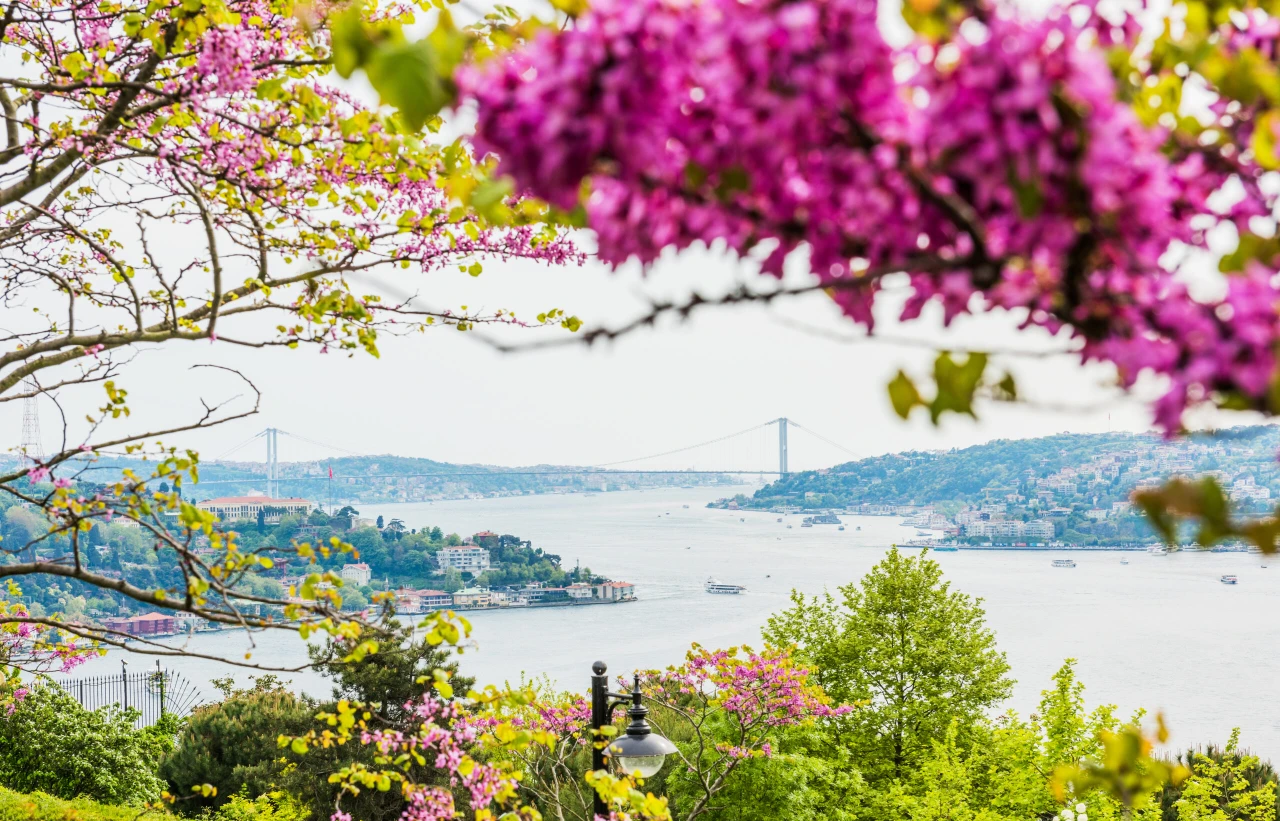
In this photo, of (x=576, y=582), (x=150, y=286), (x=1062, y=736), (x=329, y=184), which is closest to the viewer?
(x=329, y=184)

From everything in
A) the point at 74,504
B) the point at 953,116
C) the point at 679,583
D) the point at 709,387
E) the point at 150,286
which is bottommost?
the point at 679,583

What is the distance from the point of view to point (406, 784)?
11.4ft

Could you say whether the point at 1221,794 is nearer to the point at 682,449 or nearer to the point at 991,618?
the point at 991,618

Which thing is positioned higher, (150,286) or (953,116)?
(150,286)

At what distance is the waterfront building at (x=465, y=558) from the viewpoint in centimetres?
3572

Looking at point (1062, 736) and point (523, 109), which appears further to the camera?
point (1062, 736)

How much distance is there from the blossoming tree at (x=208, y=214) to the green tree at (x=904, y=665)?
722cm

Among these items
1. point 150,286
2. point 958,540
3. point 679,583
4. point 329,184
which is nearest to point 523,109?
point 329,184

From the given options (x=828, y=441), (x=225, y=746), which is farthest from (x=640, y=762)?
(x=828, y=441)

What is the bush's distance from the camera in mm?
7035

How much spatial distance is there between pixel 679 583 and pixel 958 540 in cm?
1483

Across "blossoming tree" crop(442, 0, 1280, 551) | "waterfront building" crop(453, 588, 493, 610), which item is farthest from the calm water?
"blossoming tree" crop(442, 0, 1280, 551)

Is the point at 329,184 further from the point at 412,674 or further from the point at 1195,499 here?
the point at 412,674

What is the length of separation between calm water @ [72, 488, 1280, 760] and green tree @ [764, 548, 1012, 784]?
6.65 ft
